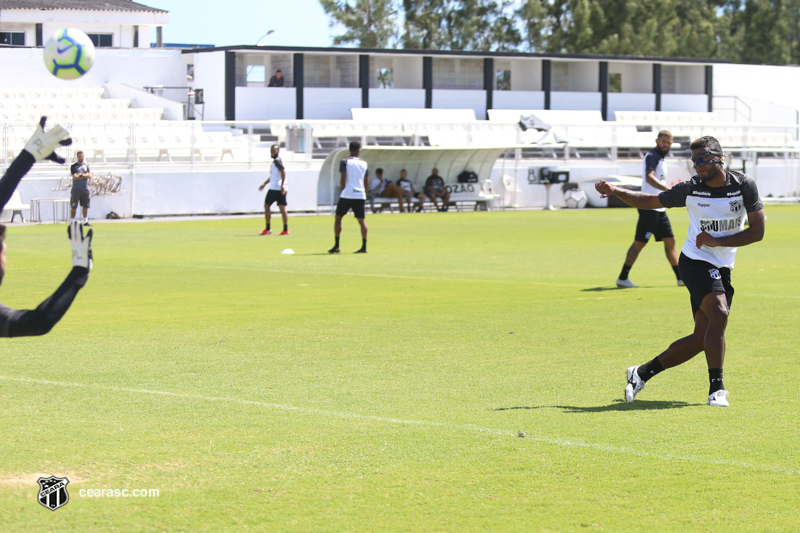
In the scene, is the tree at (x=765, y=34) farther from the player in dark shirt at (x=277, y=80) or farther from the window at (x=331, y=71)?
the player in dark shirt at (x=277, y=80)

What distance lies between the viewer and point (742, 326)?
11391mm

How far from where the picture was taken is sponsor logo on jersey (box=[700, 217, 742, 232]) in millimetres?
7820

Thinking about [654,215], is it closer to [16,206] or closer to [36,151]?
[36,151]

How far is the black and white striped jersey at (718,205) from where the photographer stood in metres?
7.80

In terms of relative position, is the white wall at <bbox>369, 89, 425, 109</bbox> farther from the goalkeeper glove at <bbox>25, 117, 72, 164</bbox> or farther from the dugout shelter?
the goalkeeper glove at <bbox>25, 117, 72, 164</bbox>

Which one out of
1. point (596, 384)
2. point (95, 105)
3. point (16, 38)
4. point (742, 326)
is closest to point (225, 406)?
point (596, 384)

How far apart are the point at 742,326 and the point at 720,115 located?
53256 millimetres

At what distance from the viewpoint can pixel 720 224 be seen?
7824 mm

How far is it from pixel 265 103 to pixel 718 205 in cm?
4170

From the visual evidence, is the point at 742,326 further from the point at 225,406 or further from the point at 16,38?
the point at 16,38
